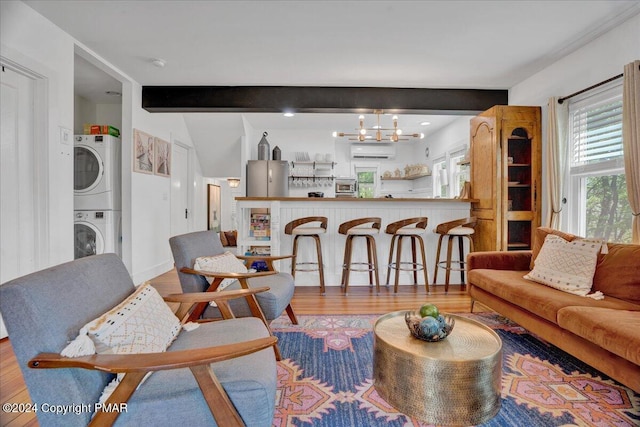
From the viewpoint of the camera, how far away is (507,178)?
3.67m

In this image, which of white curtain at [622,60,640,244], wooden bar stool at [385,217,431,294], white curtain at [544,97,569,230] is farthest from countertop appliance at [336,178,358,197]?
white curtain at [622,60,640,244]

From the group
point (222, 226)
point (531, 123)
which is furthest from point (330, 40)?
point (222, 226)

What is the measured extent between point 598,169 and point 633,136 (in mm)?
592

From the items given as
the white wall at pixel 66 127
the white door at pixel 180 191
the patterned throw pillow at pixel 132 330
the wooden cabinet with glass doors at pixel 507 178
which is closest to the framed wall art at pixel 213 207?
the white door at pixel 180 191

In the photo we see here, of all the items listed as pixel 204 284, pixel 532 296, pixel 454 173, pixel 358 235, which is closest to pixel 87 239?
pixel 204 284

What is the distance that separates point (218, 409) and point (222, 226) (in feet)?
28.4

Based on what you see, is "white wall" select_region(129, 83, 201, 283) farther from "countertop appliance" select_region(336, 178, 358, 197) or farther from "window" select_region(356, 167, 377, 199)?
"window" select_region(356, 167, 377, 199)

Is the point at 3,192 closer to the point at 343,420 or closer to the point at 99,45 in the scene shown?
the point at 99,45

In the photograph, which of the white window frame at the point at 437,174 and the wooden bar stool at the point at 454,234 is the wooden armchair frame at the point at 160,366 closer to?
the wooden bar stool at the point at 454,234

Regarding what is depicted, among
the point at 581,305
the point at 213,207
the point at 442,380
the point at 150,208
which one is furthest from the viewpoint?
the point at 213,207

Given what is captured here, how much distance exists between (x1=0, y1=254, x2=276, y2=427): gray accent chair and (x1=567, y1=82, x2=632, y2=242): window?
10.7 feet

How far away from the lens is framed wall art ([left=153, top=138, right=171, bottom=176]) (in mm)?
4531

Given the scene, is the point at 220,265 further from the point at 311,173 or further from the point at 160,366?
the point at 311,173

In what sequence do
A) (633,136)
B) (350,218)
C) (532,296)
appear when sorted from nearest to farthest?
(532,296)
(633,136)
(350,218)
